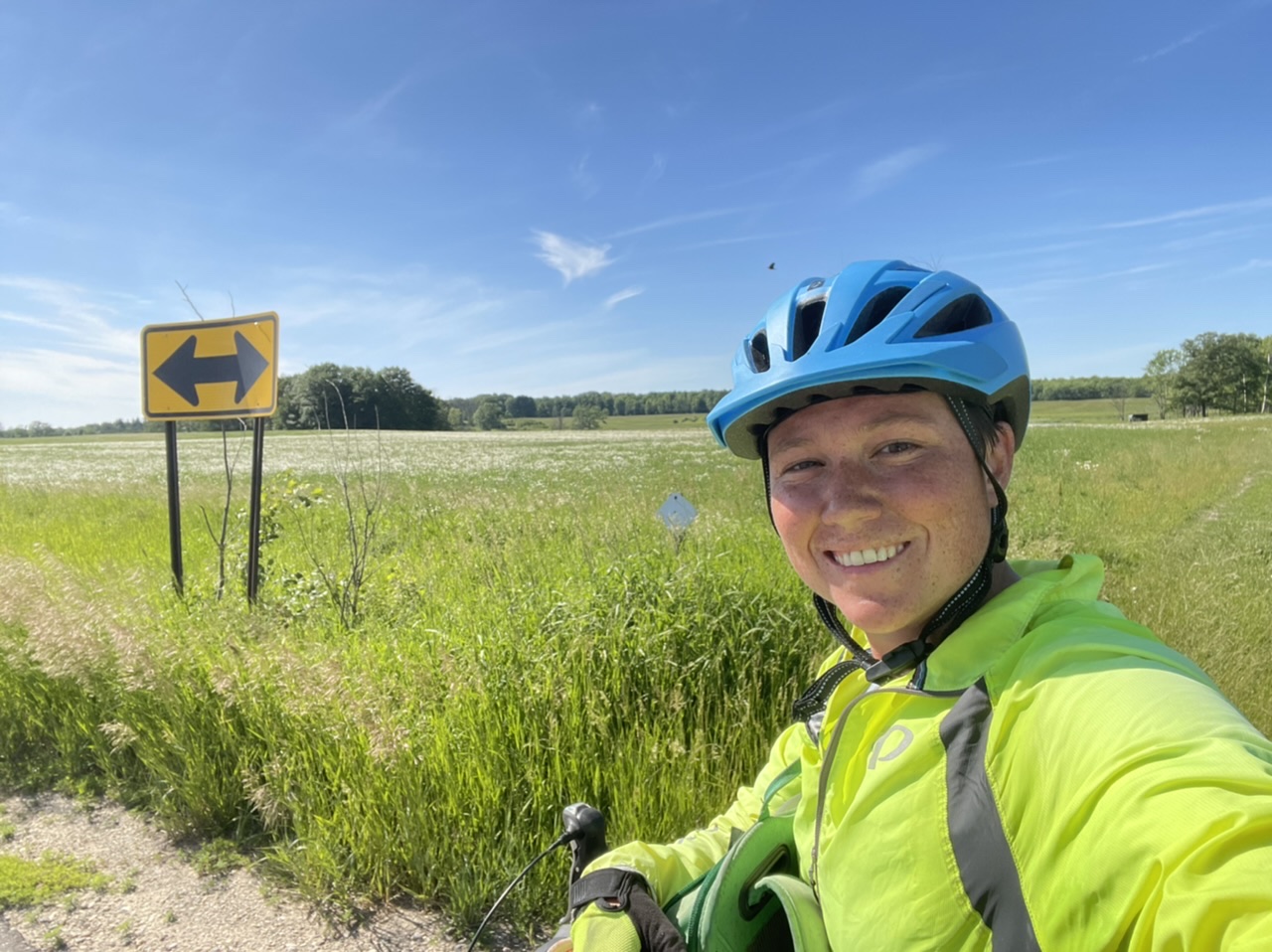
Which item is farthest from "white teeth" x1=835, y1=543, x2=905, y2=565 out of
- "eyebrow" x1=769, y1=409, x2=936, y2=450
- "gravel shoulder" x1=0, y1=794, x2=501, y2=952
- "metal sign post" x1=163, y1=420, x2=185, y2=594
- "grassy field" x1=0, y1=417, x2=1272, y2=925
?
"metal sign post" x1=163, y1=420, x2=185, y2=594

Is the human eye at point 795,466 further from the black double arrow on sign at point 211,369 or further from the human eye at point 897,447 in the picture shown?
the black double arrow on sign at point 211,369

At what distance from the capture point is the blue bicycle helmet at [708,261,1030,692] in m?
1.39

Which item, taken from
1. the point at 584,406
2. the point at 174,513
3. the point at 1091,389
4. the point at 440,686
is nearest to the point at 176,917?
the point at 440,686

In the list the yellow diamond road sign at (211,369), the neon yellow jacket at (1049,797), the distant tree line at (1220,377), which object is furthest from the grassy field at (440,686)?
the distant tree line at (1220,377)

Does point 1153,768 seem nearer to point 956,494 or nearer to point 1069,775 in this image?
point 1069,775

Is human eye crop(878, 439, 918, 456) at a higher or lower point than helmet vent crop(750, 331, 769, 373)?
lower

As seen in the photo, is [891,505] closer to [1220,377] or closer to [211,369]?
[211,369]

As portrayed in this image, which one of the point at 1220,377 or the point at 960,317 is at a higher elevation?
the point at 1220,377

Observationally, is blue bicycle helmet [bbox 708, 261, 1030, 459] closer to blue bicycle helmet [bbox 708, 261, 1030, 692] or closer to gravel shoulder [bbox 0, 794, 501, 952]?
blue bicycle helmet [bbox 708, 261, 1030, 692]

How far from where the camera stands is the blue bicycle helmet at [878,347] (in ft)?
4.64

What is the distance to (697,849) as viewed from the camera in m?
1.80

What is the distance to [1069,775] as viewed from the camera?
89cm

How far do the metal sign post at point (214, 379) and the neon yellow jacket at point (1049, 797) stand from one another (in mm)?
5074

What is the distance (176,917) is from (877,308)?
332 cm
